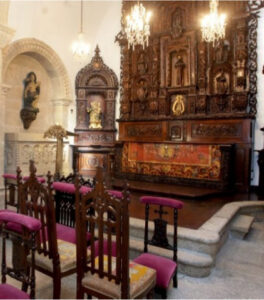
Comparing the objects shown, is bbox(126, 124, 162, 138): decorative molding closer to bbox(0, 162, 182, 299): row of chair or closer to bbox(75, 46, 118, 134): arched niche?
bbox(75, 46, 118, 134): arched niche

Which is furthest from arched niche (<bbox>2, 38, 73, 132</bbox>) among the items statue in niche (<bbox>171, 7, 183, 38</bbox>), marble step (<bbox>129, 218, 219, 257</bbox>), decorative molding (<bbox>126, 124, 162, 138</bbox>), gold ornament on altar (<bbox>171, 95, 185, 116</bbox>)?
marble step (<bbox>129, 218, 219, 257</bbox>)

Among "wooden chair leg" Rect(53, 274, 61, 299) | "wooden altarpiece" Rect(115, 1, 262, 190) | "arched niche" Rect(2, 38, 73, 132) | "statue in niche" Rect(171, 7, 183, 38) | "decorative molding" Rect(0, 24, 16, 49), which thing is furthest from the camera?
"statue in niche" Rect(171, 7, 183, 38)

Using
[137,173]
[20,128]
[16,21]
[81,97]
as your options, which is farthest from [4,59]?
[137,173]

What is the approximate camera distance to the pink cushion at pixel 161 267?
227 centimetres

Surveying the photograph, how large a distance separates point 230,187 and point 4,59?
595 centimetres

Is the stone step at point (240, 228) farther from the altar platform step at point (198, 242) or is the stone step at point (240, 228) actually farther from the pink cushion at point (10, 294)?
the pink cushion at point (10, 294)

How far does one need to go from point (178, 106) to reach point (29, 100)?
4.05 metres

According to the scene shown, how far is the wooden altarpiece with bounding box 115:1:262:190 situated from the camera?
655cm

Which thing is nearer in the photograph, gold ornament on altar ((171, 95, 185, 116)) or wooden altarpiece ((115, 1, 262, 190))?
wooden altarpiece ((115, 1, 262, 190))

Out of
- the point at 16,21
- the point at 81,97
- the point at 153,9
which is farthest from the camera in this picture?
the point at 81,97

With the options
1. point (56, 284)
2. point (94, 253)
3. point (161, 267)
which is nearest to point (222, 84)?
point (161, 267)

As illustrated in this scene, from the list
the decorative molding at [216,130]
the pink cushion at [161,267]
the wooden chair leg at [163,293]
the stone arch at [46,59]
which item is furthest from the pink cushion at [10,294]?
the decorative molding at [216,130]

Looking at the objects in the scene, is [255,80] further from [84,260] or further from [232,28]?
[84,260]

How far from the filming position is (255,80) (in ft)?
22.1
